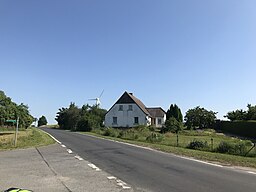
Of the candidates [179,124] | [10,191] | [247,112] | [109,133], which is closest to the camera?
[10,191]

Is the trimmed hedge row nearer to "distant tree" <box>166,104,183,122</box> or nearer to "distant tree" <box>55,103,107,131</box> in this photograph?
"distant tree" <box>166,104,183,122</box>

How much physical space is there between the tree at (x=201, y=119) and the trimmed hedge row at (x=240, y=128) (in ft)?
8.93

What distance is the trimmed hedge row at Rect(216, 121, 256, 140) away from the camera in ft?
160

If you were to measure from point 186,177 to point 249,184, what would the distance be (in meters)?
1.99

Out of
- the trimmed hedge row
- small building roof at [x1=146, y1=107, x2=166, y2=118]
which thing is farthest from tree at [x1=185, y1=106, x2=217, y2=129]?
small building roof at [x1=146, y1=107, x2=166, y2=118]

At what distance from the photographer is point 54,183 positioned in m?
8.73

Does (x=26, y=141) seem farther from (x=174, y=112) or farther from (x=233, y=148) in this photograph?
(x=174, y=112)

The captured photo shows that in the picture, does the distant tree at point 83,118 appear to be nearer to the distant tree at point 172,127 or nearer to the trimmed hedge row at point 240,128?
the distant tree at point 172,127

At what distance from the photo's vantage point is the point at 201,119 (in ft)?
223

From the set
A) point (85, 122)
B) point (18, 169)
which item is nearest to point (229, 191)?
point (18, 169)

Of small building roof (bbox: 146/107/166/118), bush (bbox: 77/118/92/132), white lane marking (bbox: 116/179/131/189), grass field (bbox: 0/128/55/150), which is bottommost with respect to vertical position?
white lane marking (bbox: 116/179/131/189)

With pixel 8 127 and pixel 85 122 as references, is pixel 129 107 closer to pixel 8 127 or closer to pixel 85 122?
pixel 85 122

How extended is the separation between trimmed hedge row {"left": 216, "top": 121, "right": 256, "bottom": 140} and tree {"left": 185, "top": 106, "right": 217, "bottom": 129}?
2.72m

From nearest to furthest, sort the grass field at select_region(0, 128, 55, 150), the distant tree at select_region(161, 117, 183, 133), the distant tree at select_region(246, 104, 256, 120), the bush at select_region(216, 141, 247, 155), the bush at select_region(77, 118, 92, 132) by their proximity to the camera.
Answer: the bush at select_region(216, 141, 247, 155) < the grass field at select_region(0, 128, 55, 150) < the distant tree at select_region(161, 117, 183, 133) < the distant tree at select_region(246, 104, 256, 120) < the bush at select_region(77, 118, 92, 132)
